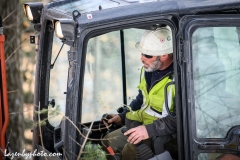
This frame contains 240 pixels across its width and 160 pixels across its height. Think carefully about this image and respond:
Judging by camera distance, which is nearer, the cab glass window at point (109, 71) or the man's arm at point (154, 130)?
the man's arm at point (154, 130)

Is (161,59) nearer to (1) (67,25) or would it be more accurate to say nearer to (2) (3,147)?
(1) (67,25)

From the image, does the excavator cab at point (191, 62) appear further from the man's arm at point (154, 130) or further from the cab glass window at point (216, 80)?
the man's arm at point (154, 130)

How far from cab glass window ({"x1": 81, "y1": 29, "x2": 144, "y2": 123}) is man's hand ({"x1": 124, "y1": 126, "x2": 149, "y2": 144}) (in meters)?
0.40

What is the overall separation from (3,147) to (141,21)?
2.06m

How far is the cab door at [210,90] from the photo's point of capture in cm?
462

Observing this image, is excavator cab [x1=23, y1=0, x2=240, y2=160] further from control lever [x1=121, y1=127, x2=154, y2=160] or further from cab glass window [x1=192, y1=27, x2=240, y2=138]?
control lever [x1=121, y1=127, x2=154, y2=160]

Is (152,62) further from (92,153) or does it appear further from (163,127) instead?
(92,153)

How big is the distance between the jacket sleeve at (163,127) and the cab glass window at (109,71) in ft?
1.62

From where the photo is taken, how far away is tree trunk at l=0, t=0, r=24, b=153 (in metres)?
8.81

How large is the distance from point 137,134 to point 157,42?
741 mm

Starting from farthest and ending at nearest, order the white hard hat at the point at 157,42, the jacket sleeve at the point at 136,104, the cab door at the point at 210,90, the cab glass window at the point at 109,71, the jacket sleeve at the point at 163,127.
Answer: the jacket sleeve at the point at 136,104, the cab glass window at the point at 109,71, the white hard hat at the point at 157,42, the jacket sleeve at the point at 163,127, the cab door at the point at 210,90

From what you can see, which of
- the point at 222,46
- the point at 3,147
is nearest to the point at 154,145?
the point at 222,46

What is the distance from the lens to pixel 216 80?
4.67 metres

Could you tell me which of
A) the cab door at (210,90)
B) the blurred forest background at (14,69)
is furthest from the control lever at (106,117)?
the blurred forest background at (14,69)
